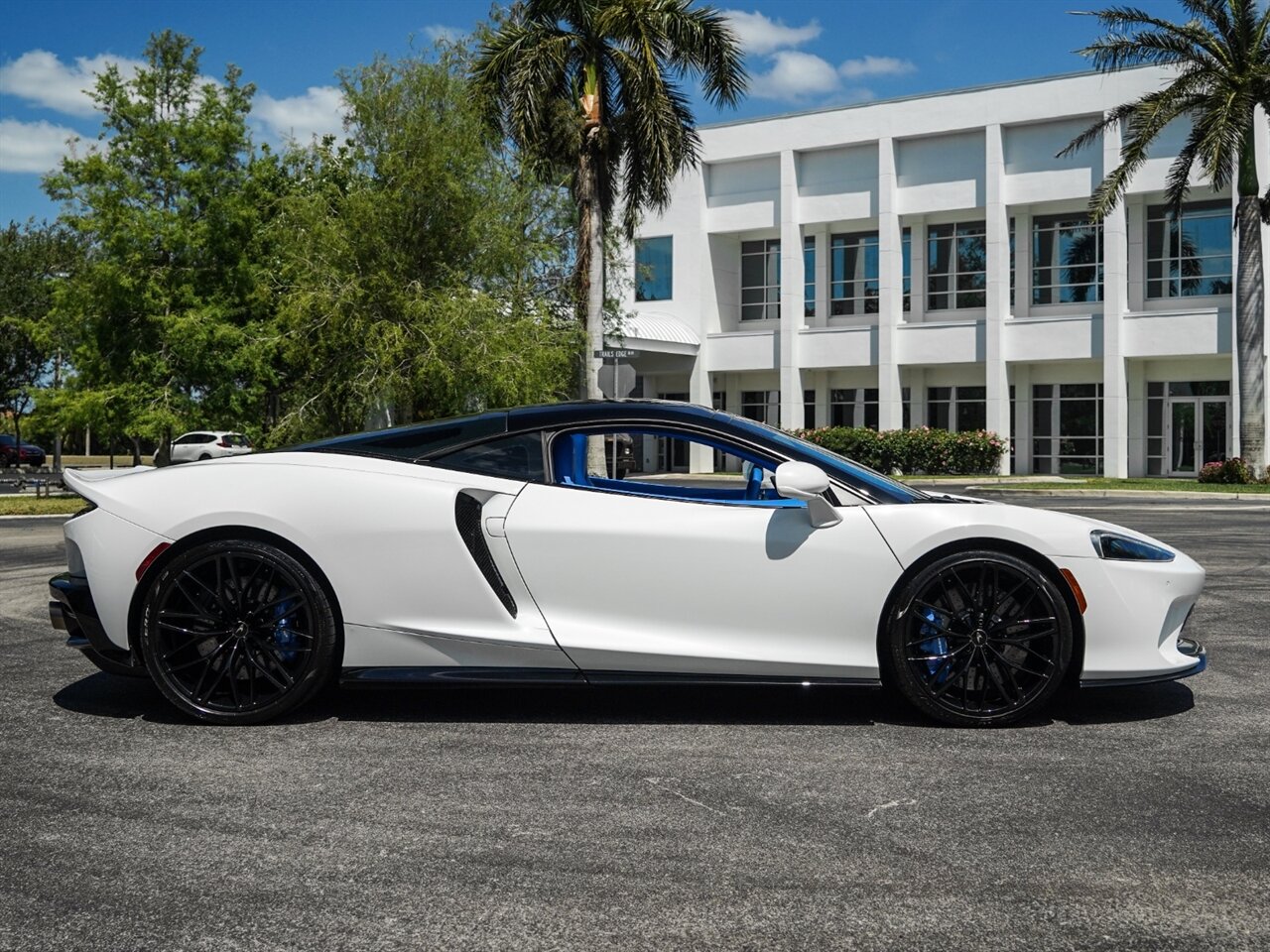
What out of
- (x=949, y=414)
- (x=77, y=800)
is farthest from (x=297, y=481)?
(x=949, y=414)

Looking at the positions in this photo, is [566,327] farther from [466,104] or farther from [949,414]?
[949,414]

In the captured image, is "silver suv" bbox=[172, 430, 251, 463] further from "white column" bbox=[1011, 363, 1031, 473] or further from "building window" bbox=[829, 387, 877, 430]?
"white column" bbox=[1011, 363, 1031, 473]

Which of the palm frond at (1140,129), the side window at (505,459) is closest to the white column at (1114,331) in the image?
the palm frond at (1140,129)

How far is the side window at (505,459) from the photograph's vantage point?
16.8 ft

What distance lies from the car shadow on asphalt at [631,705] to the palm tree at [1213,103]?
25.6 m

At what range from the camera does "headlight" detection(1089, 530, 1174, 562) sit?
500cm

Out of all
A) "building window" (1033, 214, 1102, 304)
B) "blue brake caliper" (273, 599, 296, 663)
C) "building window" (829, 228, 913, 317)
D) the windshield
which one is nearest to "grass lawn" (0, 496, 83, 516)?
"blue brake caliper" (273, 599, 296, 663)

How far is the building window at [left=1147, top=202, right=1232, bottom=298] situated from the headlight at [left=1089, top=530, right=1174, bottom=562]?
3562 centimetres

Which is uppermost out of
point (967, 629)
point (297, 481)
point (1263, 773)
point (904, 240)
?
point (904, 240)

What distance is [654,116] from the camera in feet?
82.1

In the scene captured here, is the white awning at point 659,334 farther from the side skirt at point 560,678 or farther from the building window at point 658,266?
the side skirt at point 560,678

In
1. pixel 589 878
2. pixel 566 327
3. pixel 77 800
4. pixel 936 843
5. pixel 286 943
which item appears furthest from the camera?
pixel 566 327

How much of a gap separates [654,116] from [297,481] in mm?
21238

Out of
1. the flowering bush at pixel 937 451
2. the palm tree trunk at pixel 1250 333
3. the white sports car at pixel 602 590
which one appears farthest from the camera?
the flowering bush at pixel 937 451
